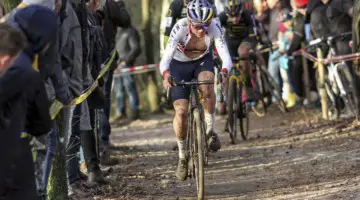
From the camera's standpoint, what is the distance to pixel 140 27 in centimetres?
2483

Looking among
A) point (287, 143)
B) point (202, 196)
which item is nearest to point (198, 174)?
point (202, 196)

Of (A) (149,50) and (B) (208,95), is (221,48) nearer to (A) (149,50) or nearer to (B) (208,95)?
(B) (208,95)

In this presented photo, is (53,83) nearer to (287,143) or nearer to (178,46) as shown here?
(178,46)

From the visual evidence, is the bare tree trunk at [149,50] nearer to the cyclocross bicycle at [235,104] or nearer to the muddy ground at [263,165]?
the muddy ground at [263,165]

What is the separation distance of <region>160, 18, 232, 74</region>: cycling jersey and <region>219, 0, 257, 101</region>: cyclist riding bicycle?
14.9 ft

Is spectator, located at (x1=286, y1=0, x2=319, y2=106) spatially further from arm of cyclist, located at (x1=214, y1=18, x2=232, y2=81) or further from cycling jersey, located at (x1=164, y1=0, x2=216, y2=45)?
arm of cyclist, located at (x1=214, y1=18, x2=232, y2=81)

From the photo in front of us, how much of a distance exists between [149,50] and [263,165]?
39.8 feet

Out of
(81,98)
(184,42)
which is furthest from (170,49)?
(81,98)

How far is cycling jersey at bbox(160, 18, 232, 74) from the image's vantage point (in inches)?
427

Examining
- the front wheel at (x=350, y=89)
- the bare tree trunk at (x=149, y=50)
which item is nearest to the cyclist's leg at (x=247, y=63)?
the front wheel at (x=350, y=89)

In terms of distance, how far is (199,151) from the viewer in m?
10.1

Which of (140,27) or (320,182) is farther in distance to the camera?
(140,27)

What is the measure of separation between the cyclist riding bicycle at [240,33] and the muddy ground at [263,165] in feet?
4.08

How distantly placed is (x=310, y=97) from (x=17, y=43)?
1441cm
